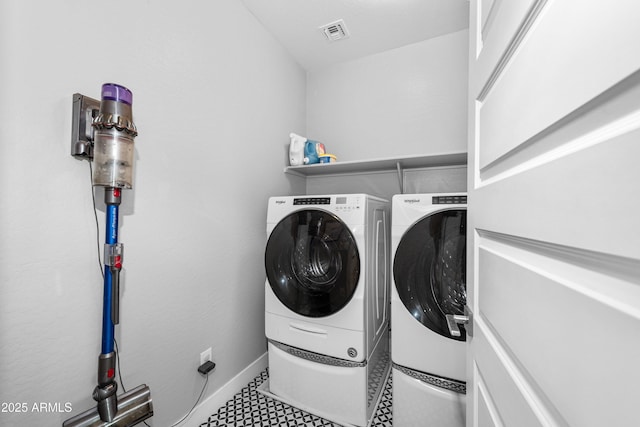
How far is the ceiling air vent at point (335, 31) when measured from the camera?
6.11 ft

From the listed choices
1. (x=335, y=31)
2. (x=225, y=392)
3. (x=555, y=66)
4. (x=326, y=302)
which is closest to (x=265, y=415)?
(x=225, y=392)

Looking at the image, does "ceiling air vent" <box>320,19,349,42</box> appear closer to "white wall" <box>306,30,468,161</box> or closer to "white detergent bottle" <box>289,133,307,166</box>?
"white wall" <box>306,30,468,161</box>

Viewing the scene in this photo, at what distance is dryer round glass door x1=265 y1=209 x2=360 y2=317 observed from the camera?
1358 mm

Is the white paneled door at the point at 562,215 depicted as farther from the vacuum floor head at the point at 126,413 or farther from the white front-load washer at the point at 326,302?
the vacuum floor head at the point at 126,413

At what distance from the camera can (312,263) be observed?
59.7 inches

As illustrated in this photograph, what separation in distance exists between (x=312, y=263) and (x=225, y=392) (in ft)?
3.02

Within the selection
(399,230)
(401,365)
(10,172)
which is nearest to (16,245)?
(10,172)

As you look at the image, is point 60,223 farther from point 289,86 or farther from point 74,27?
point 289,86

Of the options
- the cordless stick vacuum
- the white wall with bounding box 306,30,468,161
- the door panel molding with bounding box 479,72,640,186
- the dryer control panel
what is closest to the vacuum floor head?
the cordless stick vacuum

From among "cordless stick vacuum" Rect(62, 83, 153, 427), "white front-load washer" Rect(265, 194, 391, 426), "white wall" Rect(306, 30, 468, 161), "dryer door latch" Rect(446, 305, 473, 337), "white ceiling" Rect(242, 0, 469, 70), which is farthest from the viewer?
"white wall" Rect(306, 30, 468, 161)

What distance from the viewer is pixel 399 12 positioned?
1.77 m

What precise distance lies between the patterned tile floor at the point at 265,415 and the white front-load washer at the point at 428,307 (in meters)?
0.21

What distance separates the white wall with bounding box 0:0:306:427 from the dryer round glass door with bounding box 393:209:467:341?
40.3 inches

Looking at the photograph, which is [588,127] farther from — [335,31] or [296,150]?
[335,31]
